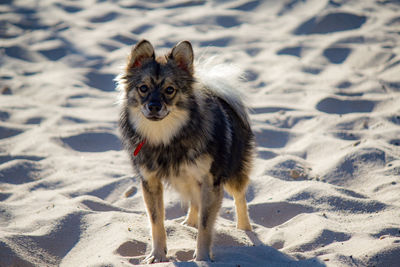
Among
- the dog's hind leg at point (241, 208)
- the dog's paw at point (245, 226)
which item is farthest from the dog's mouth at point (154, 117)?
the dog's paw at point (245, 226)

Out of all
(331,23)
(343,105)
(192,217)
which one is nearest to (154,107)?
(192,217)

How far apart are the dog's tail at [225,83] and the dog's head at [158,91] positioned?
0.79ft

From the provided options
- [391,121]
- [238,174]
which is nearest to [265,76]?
[391,121]

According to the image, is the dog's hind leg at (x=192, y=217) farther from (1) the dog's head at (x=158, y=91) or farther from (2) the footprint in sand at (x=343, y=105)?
(2) the footprint in sand at (x=343, y=105)

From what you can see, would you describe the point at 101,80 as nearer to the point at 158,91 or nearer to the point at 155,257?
the point at 158,91

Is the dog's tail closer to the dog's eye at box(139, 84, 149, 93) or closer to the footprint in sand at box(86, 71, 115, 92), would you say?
the dog's eye at box(139, 84, 149, 93)

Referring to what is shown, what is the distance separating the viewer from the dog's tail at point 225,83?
12.2ft

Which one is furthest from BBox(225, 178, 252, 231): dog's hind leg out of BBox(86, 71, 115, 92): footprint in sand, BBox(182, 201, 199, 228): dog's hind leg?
BBox(86, 71, 115, 92): footprint in sand

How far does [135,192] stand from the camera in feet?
15.4

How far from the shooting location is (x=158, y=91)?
325cm

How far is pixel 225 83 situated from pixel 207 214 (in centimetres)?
115

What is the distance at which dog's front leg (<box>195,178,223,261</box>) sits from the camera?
319 cm

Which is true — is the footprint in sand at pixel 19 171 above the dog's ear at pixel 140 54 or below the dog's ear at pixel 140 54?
below

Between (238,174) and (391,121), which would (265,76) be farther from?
(238,174)
